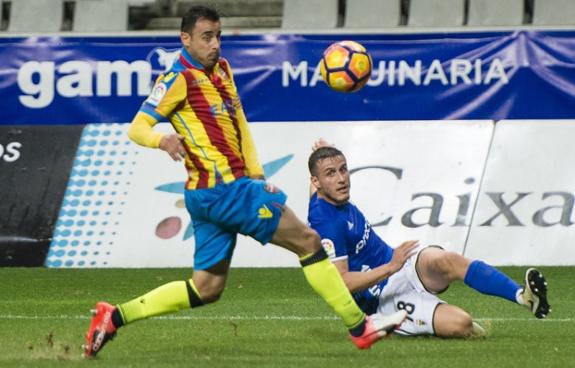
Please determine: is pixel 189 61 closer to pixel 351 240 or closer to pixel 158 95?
pixel 158 95

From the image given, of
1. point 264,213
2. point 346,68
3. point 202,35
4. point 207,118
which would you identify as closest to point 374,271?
point 264,213

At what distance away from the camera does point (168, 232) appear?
14.2 meters

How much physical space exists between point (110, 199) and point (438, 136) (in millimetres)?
3328

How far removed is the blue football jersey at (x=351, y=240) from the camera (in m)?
8.30

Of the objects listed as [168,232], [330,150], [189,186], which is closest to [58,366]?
[189,186]

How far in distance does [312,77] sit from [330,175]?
6.68m

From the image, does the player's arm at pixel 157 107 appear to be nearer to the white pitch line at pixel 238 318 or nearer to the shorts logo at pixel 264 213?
the shorts logo at pixel 264 213

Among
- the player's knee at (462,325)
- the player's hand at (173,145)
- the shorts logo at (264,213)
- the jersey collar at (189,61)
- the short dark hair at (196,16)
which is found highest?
the short dark hair at (196,16)

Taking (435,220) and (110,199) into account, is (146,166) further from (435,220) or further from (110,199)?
(435,220)

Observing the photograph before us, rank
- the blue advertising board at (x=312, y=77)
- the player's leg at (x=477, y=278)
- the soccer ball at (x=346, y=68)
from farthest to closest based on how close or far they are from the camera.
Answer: the blue advertising board at (x=312, y=77)
the soccer ball at (x=346, y=68)
the player's leg at (x=477, y=278)

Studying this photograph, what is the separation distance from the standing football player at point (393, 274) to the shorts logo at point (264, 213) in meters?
0.97

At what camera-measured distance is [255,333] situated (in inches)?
348

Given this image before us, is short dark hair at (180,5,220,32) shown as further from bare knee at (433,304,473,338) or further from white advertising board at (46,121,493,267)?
white advertising board at (46,121,493,267)

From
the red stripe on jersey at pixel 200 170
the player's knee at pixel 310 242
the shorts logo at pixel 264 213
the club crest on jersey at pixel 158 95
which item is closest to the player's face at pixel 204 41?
the club crest on jersey at pixel 158 95
